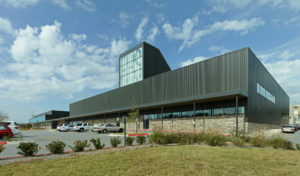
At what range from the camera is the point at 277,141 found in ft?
37.8

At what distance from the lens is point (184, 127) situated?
30.5m

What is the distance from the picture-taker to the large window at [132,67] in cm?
5197

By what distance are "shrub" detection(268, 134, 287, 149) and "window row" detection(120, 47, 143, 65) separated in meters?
43.0

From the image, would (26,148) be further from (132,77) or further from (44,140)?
(132,77)

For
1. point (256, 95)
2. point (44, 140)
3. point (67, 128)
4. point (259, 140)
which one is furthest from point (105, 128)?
point (259, 140)

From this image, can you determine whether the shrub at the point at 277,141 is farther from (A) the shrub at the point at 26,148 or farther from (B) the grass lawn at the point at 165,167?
(A) the shrub at the point at 26,148

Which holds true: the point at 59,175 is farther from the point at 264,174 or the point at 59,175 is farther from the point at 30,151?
the point at 264,174

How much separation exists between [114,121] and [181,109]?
22.4 metres

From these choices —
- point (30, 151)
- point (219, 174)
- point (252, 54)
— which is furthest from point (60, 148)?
point (252, 54)

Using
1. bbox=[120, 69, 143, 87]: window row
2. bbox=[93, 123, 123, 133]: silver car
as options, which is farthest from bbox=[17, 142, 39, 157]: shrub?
bbox=[120, 69, 143, 87]: window row

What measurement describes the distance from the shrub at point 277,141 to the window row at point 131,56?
43.0 meters

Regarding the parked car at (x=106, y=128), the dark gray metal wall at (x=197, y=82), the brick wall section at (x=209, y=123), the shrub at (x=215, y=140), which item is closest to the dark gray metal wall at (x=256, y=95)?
the dark gray metal wall at (x=197, y=82)

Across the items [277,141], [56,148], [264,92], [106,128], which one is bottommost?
[106,128]

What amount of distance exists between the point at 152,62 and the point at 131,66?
645 cm
